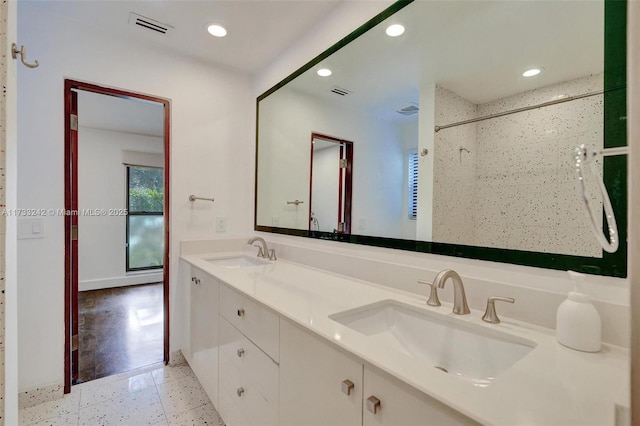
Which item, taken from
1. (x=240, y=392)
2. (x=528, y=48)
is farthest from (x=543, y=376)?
(x=240, y=392)

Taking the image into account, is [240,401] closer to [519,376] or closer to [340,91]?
[519,376]

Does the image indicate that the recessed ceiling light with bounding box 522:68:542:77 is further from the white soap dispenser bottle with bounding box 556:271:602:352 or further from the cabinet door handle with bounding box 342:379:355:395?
the cabinet door handle with bounding box 342:379:355:395

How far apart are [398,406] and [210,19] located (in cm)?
216

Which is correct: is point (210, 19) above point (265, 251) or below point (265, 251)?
above

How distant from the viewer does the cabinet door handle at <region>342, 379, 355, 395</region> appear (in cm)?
74

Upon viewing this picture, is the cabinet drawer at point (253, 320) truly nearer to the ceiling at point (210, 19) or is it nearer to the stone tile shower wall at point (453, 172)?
the stone tile shower wall at point (453, 172)

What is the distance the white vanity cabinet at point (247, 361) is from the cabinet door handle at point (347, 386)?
35cm

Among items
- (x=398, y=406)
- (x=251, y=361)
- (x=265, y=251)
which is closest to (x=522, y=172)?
(x=398, y=406)

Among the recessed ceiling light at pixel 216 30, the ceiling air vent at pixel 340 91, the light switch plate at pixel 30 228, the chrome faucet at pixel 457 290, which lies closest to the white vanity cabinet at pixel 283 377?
the chrome faucet at pixel 457 290

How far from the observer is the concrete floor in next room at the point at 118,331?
2215 millimetres

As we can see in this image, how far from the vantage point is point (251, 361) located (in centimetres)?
122

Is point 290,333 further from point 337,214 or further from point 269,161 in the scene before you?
point 269,161

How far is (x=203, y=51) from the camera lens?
2.13 meters

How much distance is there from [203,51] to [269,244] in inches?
60.0
